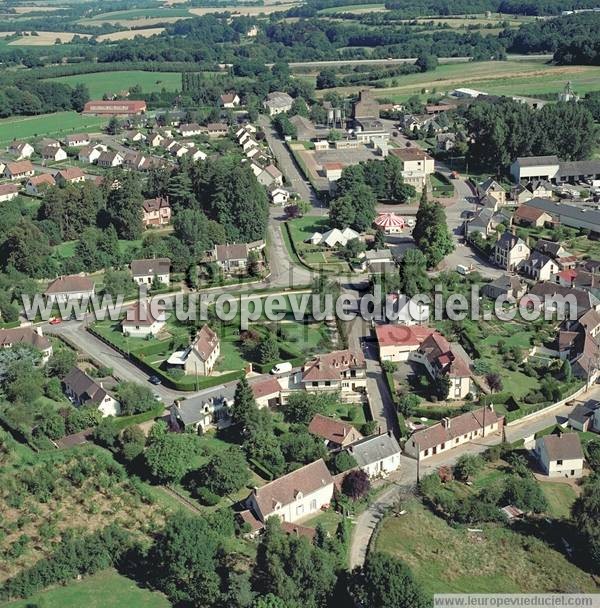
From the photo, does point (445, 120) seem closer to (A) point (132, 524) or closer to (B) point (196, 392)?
(B) point (196, 392)

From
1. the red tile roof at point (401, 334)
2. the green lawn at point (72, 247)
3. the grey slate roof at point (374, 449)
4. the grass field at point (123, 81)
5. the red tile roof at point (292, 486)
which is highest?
the red tile roof at point (292, 486)

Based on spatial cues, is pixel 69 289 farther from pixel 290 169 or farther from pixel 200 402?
pixel 290 169

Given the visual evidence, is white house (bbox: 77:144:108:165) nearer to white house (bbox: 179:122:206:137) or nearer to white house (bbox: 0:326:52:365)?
white house (bbox: 179:122:206:137)

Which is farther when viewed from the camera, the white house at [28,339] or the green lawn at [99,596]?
the white house at [28,339]

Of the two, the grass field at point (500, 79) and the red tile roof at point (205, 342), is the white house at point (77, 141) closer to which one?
the grass field at point (500, 79)

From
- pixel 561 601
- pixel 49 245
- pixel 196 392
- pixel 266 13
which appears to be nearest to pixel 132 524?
pixel 196 392

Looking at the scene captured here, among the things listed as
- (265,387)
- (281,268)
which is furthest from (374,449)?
(281,268)

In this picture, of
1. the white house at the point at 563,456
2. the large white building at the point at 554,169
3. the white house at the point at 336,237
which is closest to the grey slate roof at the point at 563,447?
the white house at the point at 563,456
